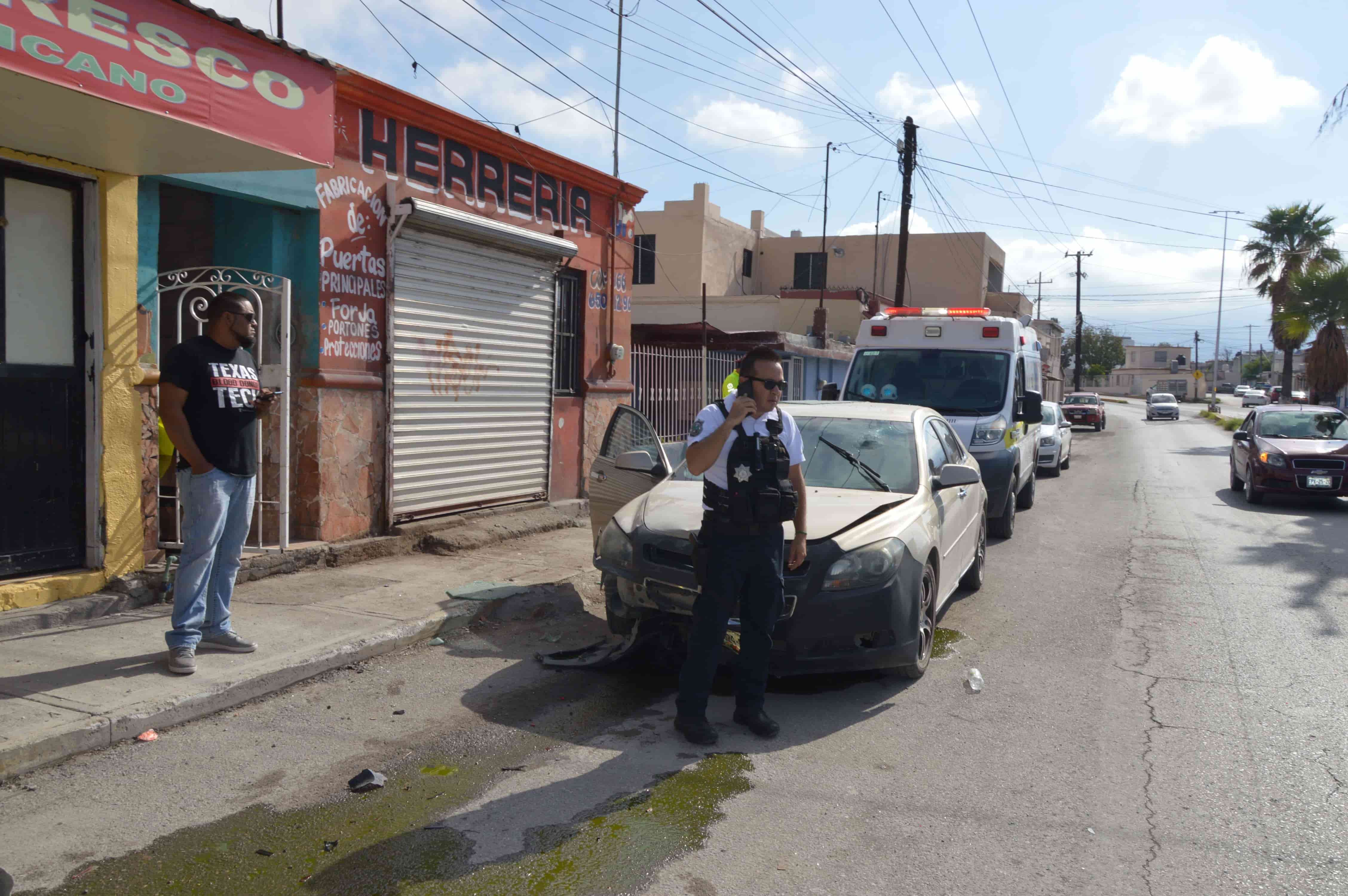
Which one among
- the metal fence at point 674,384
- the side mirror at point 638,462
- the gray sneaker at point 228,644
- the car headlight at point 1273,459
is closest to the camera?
the gray sneaker at point 228,644

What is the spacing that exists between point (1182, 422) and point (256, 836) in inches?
1896

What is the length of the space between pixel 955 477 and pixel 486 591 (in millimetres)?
3364

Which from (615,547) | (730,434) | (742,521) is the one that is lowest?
(615,547)

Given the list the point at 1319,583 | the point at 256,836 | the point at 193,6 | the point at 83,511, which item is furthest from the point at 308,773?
the point at 1319,583

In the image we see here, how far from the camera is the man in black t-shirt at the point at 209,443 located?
505cm

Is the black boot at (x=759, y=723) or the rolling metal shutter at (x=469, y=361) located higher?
the rolling metal shutter at (x=469, y=361)

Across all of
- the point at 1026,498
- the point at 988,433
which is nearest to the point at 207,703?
the point at 988,433

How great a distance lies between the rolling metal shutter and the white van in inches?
141

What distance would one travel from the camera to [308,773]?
13.6 ft

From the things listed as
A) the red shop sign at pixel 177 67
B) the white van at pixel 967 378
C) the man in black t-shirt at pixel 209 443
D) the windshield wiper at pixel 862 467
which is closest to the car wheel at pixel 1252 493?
the white van at pixel 967 378

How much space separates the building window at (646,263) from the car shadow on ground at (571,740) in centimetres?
2945

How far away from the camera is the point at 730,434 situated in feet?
14.4

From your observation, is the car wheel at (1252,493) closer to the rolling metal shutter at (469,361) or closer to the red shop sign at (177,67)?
the rolling metal shutter at (469,361)

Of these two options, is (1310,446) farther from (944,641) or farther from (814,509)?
(814,509)
